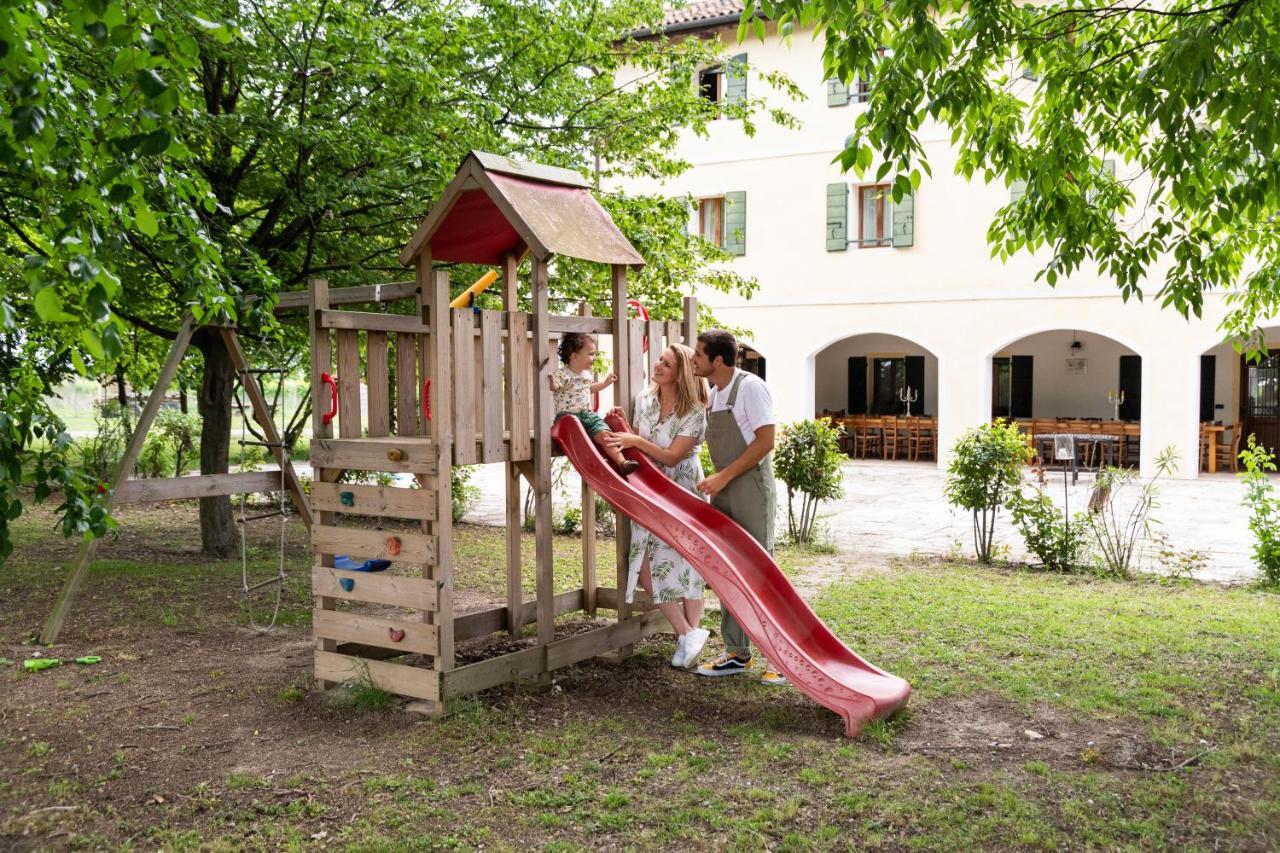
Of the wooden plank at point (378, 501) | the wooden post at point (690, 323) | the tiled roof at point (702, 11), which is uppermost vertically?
the tiled roof at point (702, 11)

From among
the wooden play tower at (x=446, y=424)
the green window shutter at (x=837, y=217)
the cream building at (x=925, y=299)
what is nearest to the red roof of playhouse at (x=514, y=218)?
the wooden play tower at (x=446, y=424)

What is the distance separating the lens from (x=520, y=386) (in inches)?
214

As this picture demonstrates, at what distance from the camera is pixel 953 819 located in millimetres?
3721

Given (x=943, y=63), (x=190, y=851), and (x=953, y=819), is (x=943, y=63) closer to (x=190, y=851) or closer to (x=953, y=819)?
(x=953, y=819)

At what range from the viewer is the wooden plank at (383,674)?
16.3ft

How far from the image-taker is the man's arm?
5395mm

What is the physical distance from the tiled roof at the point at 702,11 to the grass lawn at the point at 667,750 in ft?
50.4

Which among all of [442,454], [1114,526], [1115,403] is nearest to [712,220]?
[1115,403]

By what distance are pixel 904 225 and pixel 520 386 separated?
1548 centimetres

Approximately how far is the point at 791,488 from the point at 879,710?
242 inches

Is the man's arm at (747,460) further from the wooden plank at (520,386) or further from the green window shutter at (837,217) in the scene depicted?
the green window shutter at (837,217)

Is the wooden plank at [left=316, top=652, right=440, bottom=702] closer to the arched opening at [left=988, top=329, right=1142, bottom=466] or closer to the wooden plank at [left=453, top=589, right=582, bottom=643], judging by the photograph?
the wooden plank at [left=453, top=589, right=582, bottom=643]

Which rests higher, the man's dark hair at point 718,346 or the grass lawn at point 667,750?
the man's dark hair at point 718,346

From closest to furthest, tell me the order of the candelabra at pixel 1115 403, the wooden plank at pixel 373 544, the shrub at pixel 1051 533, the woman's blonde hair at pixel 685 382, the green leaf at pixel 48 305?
the green leaf at pixel 48 305, the wooden plank at pixel 373 544, the woman's blonde hair at pixel 685 382, the shrub at pixel 1051 533, the candelabra at pixel 1115 403
